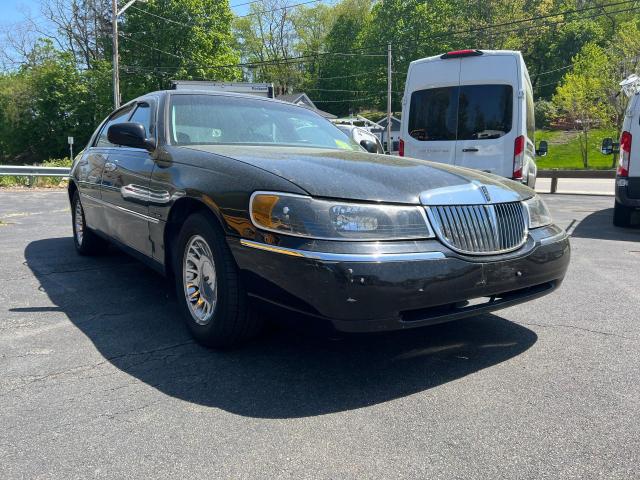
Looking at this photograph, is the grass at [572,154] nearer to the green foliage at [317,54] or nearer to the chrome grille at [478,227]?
the green foliage at [317,54]

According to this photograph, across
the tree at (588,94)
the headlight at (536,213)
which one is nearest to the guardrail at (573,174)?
the headlight at (536,213)

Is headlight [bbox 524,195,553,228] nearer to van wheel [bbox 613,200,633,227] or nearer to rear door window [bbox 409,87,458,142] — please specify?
rear door window [bbox 409,87,458,142]

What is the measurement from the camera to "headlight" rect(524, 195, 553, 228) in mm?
3201

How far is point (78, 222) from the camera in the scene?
19.5ft

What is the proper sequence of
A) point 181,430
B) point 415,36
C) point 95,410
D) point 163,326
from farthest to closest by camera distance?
point 415,36 → point 163,326 → point 95,410 → point 181,430

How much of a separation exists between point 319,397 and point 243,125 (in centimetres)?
225

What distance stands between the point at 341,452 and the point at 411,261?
35.0 inches

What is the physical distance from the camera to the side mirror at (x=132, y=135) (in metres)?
3.66

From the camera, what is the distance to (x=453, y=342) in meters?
3.33

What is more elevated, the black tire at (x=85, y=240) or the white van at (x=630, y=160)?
the white van at (x=630, y=160)

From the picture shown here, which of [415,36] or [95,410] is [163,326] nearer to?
[95,410]

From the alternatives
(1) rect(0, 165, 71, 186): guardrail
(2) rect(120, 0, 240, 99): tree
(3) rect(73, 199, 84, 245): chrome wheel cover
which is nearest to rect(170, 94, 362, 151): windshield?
(3) rect(73, 199, 84, 245): chrome wheel cover

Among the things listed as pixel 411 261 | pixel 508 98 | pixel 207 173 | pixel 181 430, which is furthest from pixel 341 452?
pixel 508 98

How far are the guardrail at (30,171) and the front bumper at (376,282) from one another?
15.0 meters
